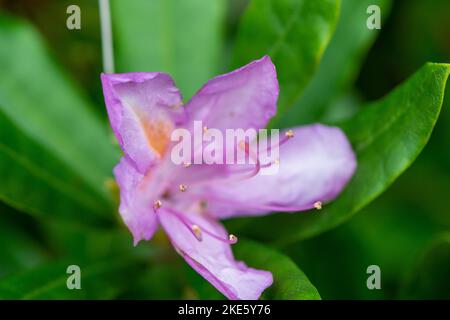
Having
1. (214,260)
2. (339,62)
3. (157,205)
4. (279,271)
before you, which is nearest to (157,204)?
(157,205)

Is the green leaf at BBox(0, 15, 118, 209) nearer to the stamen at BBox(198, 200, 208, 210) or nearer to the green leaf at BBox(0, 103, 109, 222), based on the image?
the green leaf at BBox(0, 103, 109, 222)

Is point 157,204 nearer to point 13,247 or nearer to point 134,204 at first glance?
point 134,204

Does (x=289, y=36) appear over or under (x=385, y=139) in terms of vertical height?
over


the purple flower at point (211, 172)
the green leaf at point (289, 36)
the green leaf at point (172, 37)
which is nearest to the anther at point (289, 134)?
the purple flower at point (211, 172)

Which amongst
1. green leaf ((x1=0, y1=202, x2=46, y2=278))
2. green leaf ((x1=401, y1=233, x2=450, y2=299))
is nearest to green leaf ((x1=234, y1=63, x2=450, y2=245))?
green leaf ((x1=401, y1=233, x2=450, y2=299))

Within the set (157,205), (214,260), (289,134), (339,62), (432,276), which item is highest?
(339,62)
